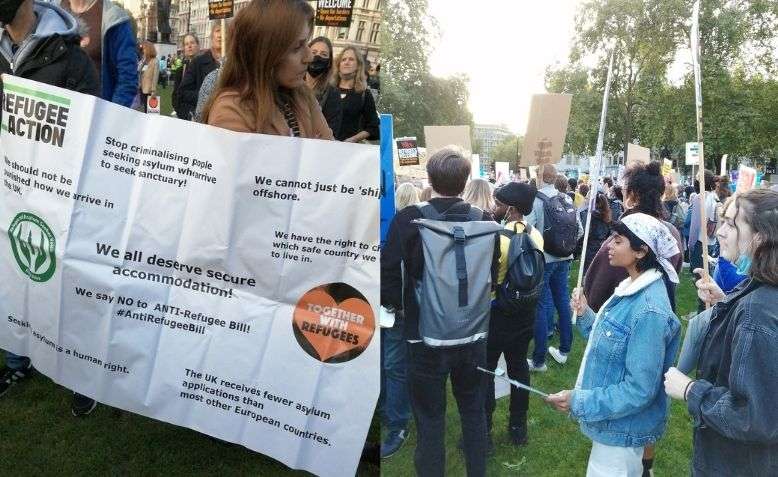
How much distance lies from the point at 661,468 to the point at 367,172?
1364 millimetres

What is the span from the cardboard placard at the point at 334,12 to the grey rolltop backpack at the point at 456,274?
1141 millimetres

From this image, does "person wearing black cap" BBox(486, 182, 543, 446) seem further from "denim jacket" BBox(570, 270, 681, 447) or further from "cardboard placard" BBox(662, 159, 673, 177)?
"cardboard placard" BBox(662, 159, 673, 177)

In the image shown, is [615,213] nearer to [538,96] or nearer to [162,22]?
[538,96]

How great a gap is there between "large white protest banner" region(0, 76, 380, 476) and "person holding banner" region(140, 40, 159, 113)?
1834mm

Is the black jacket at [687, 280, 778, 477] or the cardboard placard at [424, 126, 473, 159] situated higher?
the cardboard placard at [424, 126, 473, 159]

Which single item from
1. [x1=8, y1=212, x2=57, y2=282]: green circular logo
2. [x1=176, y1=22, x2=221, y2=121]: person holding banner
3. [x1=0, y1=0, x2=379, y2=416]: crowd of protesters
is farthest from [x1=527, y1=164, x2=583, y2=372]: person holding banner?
[x1=176, y1=22, x2=221, y2=121]: person holding banner

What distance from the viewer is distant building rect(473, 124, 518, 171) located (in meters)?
2.50

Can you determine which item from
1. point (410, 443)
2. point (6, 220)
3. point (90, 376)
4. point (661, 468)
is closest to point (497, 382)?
point (410, 443)

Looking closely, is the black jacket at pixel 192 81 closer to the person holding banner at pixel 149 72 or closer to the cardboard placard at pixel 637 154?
the person holding banner at pixel 149 72

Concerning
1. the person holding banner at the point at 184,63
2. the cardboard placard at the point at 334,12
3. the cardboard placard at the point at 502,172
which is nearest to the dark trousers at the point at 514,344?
the cardboard placard at the point at 502,172

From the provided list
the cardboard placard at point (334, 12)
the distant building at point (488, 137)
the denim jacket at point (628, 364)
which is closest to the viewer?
the denim jacket at point (628, 364)

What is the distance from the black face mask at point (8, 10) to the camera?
11.6ft

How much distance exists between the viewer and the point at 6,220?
2861mm

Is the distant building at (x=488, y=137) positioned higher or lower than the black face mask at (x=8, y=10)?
lower
